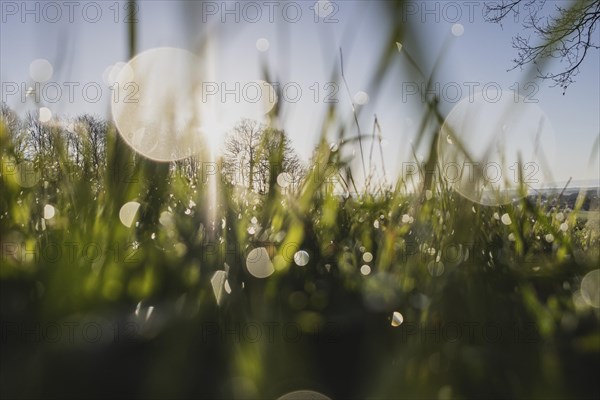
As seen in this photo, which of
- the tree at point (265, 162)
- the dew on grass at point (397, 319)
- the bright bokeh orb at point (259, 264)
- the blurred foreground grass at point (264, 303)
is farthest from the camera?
the tree at point (265, 162)

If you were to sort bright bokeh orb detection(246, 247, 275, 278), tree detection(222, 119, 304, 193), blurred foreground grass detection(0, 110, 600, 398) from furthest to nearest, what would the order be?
tree detection(222, 119, 304, 193)
bright bokeh orb detection(246, 247, 275, 278)
blurred foreground grass detection(0, 110, 600, 398)

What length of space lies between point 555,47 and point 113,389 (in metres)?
1.09

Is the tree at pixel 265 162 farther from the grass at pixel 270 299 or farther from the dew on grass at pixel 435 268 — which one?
the dew on grass at pixel 435 268

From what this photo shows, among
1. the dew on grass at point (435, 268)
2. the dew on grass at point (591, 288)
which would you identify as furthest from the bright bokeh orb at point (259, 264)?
the dew on grass at point (591, 288)

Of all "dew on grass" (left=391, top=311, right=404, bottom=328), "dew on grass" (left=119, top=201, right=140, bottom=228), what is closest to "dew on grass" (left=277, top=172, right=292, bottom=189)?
"dew on grass" (left=119, top=201, right=140, bottom=228)

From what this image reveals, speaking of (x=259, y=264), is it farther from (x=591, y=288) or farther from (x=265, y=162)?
(x=591, y=288)

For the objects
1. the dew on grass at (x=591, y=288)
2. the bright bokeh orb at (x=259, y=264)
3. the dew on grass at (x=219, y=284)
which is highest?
the bright bokeh orb at (x=259, y=264)

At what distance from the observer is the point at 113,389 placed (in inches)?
30.8

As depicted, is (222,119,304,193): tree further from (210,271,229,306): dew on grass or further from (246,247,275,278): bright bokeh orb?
(210,271,229,306): dew on grass

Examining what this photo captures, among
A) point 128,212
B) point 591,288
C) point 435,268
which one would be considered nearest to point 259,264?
point 128,212

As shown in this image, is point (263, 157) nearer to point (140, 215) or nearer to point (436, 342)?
point (140, 215)

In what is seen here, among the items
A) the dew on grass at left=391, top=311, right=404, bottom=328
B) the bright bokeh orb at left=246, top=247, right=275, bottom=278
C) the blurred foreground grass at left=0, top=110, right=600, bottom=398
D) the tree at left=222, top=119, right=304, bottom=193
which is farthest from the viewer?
the tree at left=222, top=119, right=304, bottom=193

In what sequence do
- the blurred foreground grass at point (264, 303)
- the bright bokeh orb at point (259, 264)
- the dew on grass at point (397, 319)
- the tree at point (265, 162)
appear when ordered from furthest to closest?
the tree at point (265, 162)
the bright bokeh orb at point (259, 264)
the dew on grass at point (397, 319)
the blurred foreground grass at point (264, 303)

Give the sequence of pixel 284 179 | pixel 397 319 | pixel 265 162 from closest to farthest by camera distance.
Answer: pixel 397 319 → pixel 284 179 → pixel 265 162
